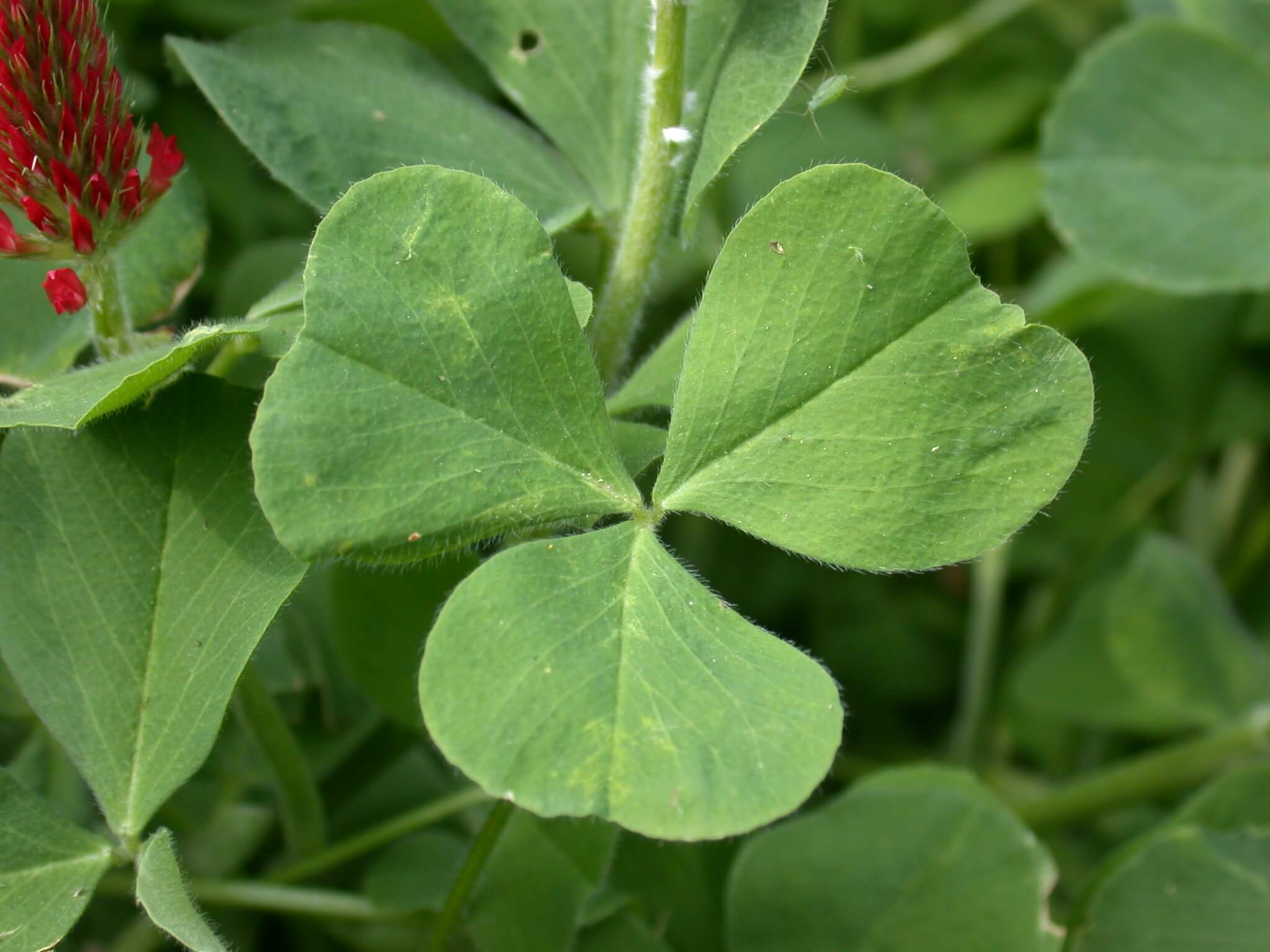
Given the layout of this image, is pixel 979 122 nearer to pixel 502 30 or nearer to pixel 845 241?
pixel 502 30

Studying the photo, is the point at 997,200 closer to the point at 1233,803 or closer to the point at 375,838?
the point at 1233,803

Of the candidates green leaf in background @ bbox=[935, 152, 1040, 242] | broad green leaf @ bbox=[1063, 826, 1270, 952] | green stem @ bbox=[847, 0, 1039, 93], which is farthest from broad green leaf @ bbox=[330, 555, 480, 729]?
green stem @ bbox=[847, 0, 1039, 93]

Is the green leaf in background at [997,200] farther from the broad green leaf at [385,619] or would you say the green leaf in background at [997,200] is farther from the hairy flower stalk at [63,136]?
the hairy flower stalk at [63,136]

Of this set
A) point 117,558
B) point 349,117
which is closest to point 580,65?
point 349,117

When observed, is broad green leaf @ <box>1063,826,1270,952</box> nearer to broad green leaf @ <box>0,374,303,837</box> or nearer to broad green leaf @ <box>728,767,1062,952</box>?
broad green leaf @ <box>728,767,1062,952</box>

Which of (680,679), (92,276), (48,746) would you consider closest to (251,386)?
(92,276)

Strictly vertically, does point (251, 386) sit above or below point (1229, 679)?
above
